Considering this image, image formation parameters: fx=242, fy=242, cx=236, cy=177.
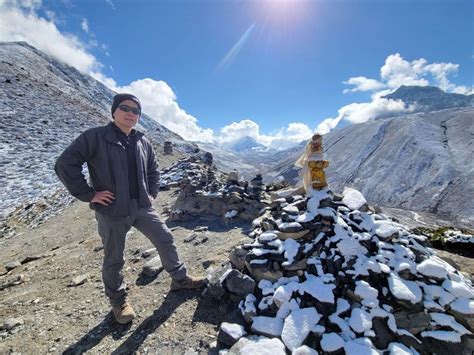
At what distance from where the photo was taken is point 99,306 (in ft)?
16.5

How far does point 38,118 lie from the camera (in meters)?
27.6

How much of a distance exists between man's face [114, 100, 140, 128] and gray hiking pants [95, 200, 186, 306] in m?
1.42

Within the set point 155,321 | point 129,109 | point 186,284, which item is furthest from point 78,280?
point 129,109

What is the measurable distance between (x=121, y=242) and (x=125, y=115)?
88.4 inches

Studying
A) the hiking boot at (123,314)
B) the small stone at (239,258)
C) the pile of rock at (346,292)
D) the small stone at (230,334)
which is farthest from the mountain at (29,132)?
the pile of rock at (346,292)

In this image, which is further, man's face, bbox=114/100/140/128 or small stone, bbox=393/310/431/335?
man's face, bbox=114/100/140/128

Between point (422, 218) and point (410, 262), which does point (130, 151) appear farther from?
point (422, 218)

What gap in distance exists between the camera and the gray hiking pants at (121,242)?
4133mm

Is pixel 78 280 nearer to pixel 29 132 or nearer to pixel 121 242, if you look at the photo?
pixel 121 242

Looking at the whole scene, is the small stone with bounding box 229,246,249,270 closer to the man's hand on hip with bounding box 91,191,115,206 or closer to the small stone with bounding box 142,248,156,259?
the man's hand on hip with bounding box 91,191,115,206

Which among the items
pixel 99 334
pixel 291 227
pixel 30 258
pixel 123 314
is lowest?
pixel 30 258

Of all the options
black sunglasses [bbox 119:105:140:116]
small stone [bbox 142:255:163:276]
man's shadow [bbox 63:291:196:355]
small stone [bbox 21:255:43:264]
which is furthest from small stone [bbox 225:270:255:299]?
small stone [bbox 21:255:43:264]

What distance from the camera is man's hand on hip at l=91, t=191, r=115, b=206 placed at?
3898mm

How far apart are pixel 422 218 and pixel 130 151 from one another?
51.4 m
